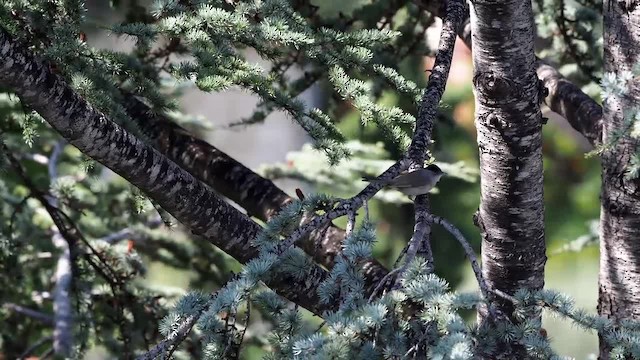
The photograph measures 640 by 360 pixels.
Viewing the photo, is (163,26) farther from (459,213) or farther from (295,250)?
(459,213)

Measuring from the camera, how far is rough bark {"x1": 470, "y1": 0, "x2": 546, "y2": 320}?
69.7 inches

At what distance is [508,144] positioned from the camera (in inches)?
74.4

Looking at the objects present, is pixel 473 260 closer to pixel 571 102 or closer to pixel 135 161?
pixel 135 161

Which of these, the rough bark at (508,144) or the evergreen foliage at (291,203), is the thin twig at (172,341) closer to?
the evergreen foliage at (291,203)

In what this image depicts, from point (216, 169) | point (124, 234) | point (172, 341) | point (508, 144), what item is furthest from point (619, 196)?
point (124, 234)

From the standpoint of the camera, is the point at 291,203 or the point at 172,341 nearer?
the point at 172,341

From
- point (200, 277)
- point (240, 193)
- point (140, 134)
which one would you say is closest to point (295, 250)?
point (140, 134)

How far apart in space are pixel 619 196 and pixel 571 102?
0.63 meters

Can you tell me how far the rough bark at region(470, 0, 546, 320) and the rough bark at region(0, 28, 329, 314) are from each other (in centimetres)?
46

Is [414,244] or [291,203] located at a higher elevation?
[291,203]

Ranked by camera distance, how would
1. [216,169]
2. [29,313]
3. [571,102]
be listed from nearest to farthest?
[571,102] → [216,169] → [29,313]

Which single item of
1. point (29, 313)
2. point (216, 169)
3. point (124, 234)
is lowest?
point (29, 313)

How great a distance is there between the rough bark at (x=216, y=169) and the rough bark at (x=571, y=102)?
0.82 metres

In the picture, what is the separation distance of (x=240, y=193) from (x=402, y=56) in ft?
2.77
